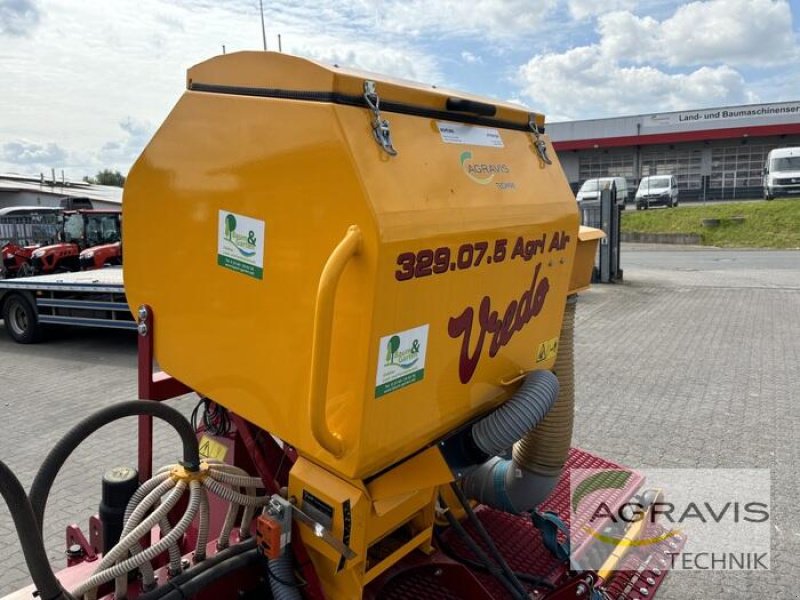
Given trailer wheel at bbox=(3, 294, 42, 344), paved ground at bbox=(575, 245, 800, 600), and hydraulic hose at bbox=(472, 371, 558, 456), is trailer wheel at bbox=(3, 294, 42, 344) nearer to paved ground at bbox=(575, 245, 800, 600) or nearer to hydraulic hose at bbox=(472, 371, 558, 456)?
paved ground at bbox=(575, 245, 800, 600)

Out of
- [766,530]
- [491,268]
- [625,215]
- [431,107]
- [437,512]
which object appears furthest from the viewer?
[625,215]

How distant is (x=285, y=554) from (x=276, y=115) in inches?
56.3

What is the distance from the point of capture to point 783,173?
27.2 metres

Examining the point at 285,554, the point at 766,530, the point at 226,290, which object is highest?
the point at 226,290

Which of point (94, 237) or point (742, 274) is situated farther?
point (742, 274)

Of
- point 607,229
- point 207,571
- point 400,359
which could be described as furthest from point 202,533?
point 607,229

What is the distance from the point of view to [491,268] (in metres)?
2.18

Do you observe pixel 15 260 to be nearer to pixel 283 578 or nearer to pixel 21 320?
pixel 21 320

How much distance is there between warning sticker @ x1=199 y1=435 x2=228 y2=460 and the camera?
2.64 metres

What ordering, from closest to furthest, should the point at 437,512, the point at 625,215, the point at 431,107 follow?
the point at 431,107 → the point at 437,512 → the point at 625,215

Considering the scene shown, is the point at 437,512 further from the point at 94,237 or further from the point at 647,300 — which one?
the point at 94,237

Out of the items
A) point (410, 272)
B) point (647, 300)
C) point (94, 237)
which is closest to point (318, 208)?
point (410, 272)

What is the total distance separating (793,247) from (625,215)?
25.1 ft

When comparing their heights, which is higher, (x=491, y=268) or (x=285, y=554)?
(x=491, y=268)
